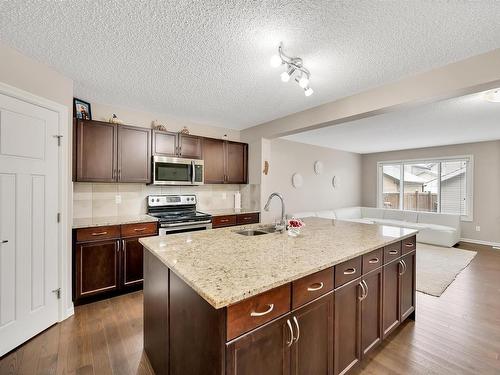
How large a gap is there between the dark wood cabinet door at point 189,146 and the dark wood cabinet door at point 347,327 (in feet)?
9.52

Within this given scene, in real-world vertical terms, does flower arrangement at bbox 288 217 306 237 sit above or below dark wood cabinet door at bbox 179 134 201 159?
below

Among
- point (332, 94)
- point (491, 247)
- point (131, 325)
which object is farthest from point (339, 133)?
point (131, 325)

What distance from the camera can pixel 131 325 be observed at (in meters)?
2.24

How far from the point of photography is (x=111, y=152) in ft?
9.73

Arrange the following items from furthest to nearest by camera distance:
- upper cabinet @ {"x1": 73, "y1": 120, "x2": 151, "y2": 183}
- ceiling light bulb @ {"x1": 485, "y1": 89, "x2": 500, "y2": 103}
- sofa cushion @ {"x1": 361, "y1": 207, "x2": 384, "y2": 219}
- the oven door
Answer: sofa cushion @ {"x1": 361, "y1": 207, "x2": 384, "y2": 219} → the oven door → upper cabinet @ {"x1": 73, "y1": 120, "x2": 151, "y2": 183} → ceiling light bulb @ {"x1": 485, "y1": 89, "x2": 500, "y2": 103}

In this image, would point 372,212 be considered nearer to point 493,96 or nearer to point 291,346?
point 493,96

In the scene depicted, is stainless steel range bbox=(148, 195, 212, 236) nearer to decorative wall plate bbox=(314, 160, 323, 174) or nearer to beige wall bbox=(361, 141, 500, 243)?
decorative wall plate bbox=(314, 160, 323, 174)

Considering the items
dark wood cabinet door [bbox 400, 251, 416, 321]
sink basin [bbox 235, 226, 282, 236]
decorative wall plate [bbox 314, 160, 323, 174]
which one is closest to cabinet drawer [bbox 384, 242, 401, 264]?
dark wood cabinet door [bbox 400, 251, 416, 321]

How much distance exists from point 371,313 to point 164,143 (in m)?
3.16

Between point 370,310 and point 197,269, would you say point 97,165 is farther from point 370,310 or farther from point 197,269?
point 370,310

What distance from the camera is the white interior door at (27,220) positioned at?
1.86m

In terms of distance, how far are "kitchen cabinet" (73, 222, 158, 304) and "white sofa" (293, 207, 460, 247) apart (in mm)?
3273

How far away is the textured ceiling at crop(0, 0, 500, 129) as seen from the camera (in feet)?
4.76

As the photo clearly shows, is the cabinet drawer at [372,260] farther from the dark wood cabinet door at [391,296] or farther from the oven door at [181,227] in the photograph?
the oven door at [181,227]
